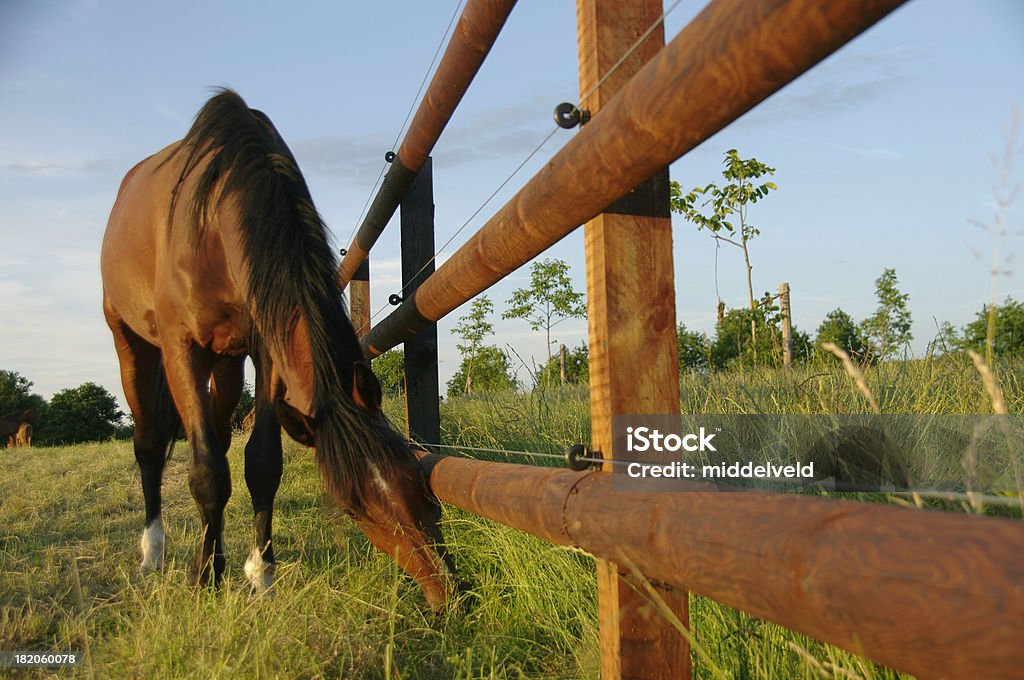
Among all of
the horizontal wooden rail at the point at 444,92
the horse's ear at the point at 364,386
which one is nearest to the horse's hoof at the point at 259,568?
the horse's ear at the point at 364,386

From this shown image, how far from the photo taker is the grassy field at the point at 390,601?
5.72 ft

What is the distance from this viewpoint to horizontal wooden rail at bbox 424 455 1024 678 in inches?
27.3

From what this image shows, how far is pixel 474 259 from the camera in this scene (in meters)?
2.07

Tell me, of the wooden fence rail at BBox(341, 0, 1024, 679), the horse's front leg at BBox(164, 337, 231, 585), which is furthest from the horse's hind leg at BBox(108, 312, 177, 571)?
the wooden fence rail at BBox(341, 0, 1024, 679)

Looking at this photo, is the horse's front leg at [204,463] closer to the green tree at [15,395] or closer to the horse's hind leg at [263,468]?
the horse's hind leg at [263,468]

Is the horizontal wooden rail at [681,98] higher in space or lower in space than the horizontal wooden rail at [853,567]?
higher

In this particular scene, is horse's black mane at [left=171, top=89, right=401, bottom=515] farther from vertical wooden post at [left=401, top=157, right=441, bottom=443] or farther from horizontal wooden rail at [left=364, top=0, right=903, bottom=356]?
horizontal wooden rail at [left=364, top=0, right=903, bottom=356]

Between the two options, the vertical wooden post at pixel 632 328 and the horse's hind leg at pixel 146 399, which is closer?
the vertical wooden post at pixel 632 328

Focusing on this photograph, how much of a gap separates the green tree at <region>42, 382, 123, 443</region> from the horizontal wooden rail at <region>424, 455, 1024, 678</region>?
26.3 metres

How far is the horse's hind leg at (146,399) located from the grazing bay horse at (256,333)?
0.64 ft

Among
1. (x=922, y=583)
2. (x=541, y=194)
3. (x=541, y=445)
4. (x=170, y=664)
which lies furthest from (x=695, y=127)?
(x=541, y=445)

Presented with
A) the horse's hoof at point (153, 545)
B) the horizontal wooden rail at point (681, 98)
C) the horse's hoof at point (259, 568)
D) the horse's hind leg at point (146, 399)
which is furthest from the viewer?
the horse's hind leg at point (146, 399)

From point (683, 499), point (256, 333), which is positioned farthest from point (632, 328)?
point (256, 333)

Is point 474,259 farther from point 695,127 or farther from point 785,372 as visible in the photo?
point 785,372
